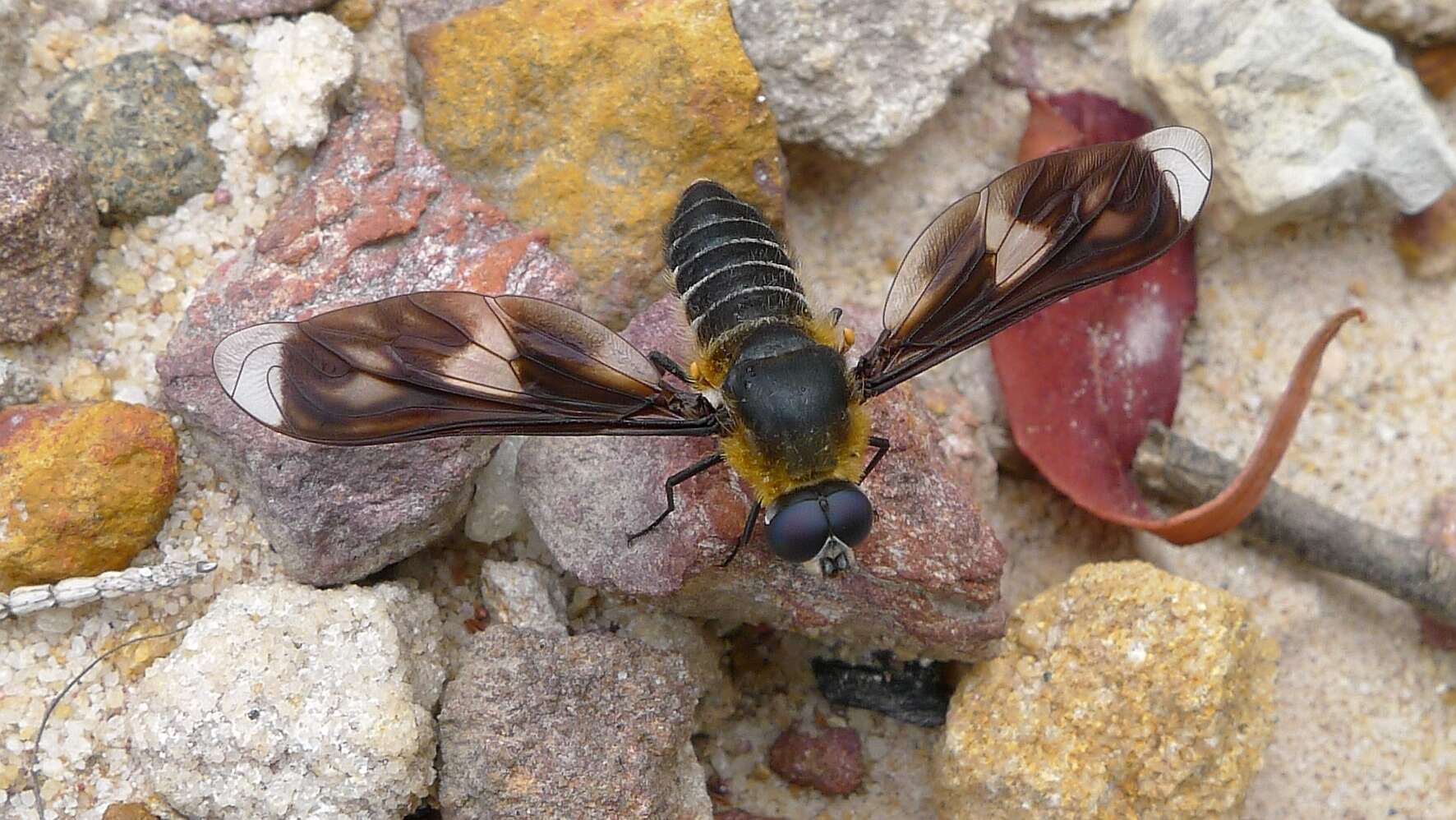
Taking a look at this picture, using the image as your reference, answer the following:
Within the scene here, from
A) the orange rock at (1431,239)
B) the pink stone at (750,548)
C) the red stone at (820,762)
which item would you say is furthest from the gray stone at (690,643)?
the orange rock at (1431,239)

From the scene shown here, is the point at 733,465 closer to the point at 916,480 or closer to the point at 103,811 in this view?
the point at 916,480

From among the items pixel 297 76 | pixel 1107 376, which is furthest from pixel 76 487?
pixel 1107 376

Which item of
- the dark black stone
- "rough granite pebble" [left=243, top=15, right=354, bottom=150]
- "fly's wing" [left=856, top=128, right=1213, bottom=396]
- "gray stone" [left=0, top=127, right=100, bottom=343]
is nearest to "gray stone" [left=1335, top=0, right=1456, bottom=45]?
"fly's wing" [left=856, top=128, right=1213, bottom=396]

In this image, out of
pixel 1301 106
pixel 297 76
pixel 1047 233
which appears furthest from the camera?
pixel 1301 106

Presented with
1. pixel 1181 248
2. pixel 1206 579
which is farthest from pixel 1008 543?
pixel 1181 248

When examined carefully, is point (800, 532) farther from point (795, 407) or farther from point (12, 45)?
point (12, 45)

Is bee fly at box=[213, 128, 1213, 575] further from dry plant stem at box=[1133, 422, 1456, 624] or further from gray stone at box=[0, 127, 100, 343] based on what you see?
dry plant stem at box=[1133, 422, 1456, 624]
